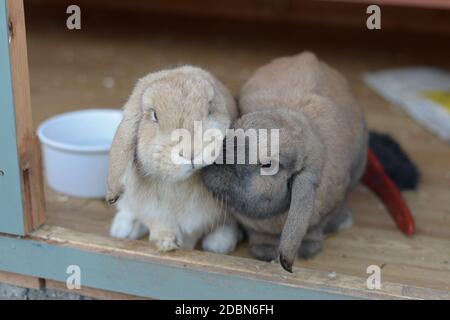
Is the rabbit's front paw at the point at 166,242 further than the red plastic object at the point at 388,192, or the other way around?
the red plastic object at the point at 388,192

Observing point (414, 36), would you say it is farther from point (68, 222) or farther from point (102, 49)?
point (68, 222)

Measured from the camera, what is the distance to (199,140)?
1.49 metres

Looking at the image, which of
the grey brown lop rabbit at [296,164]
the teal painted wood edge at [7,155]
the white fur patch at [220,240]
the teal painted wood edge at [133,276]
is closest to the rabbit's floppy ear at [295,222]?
the grey brown lop rabbit at [296,164]

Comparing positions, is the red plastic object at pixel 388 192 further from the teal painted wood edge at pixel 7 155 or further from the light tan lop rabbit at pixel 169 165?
the teal painted wood edge at pixel 7 155

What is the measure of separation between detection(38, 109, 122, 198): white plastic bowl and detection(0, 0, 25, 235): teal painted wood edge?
39 centimetres

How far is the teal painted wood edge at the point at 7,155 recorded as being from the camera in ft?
5.53

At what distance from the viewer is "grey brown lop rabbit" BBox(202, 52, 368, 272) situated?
1.63 meters

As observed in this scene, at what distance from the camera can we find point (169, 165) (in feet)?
4.93

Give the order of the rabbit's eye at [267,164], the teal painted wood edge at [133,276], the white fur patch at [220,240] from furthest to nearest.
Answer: the white fur patch at [220,240]
the teal painted wood edge at [133,276]
the rabbit's eye at [267,164]

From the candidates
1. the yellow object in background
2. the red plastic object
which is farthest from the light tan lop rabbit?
the yellow object in background

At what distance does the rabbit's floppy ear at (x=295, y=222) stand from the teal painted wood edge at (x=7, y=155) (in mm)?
711

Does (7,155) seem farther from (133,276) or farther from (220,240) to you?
(220,240)

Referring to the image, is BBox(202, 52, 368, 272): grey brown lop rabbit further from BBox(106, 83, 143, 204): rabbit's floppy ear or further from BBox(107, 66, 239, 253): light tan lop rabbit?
BBox(106, 83, 143, 204): rabbit's floppy ear
